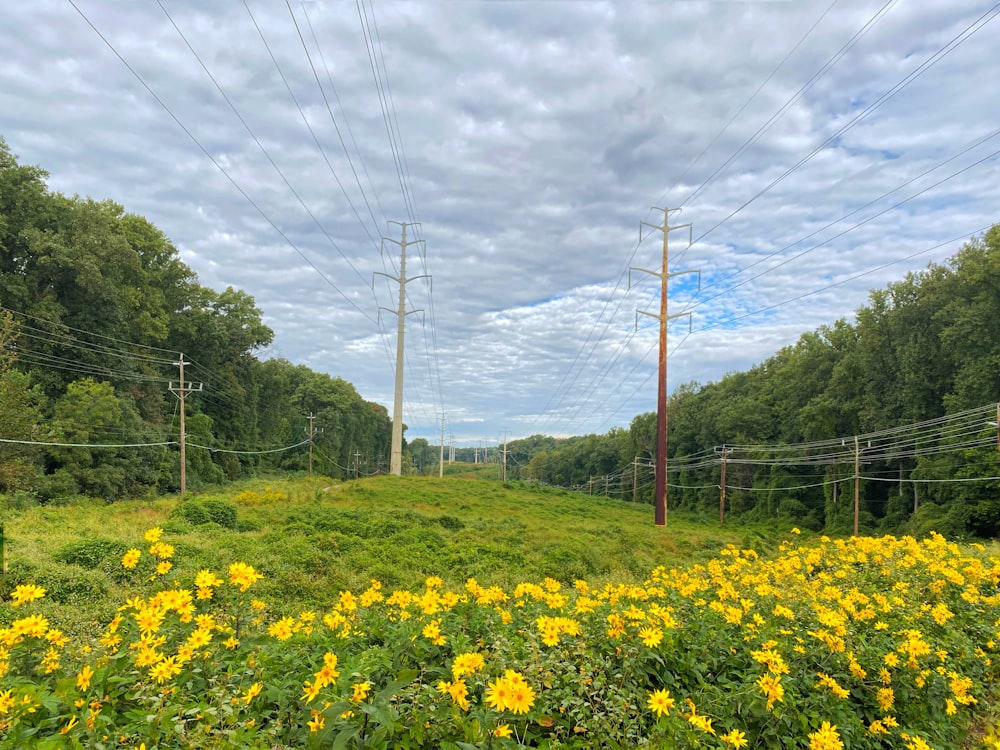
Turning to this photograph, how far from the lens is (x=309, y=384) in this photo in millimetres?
66562

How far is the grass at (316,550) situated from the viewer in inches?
352

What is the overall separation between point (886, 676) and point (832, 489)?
118 feet

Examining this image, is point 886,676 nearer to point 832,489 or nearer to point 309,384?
point 832,489

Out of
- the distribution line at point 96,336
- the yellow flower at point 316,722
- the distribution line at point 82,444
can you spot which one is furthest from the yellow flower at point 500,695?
the distribution line at point 96,336

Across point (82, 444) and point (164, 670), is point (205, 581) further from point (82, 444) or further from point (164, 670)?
point (82, 444)

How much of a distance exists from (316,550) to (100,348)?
24.6m

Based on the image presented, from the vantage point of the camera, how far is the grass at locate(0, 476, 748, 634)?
352 inches

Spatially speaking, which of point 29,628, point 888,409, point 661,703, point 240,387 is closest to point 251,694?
point 29,628

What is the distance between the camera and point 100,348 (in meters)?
29.1

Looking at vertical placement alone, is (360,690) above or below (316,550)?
above

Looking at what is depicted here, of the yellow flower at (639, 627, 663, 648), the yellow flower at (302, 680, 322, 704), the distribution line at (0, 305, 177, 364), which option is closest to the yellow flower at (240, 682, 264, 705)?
the yellow flower at (302, 680, 322, 704)

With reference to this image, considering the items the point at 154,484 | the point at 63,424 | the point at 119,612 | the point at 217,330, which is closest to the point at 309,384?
the point at 217,330

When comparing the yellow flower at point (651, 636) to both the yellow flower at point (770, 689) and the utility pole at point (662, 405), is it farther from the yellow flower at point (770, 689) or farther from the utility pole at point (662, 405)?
the utility pole at point (662, 405)

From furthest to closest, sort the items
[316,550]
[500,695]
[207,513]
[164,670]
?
[207,513], [316,550], [164,670], [500,695]
